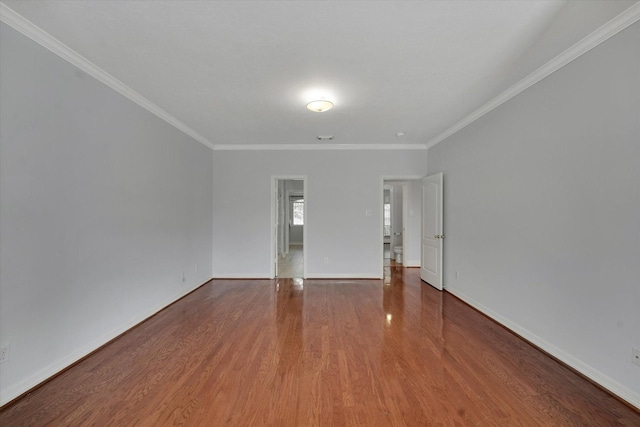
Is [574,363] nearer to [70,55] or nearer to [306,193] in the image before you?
[306,193]

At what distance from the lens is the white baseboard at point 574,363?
5.93 ft

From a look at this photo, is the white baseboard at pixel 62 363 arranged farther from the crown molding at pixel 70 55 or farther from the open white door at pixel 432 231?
the open white door at pixel 432 231

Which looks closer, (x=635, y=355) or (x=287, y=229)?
(x=635, y=355)

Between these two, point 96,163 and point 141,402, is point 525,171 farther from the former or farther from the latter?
point 96,163

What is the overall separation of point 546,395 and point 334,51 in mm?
3028

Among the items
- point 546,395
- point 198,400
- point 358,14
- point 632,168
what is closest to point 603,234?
point 632,168

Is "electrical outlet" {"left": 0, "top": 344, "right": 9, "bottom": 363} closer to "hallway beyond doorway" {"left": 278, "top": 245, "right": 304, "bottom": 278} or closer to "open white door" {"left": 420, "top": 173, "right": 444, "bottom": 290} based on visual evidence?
"hallway beyond doorway" {"left": 278, "top": 245, "right": 304, "bottom": 278}

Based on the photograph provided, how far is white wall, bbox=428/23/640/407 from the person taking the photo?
1.83m

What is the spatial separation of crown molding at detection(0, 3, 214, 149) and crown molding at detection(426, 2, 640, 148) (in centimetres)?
406

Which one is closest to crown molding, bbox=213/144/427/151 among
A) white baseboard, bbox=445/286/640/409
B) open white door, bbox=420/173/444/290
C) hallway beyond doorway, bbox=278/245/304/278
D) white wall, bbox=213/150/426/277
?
white wall, bbox=213/150/426/277

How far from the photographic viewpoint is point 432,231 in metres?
4.64

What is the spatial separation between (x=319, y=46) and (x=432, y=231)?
142 inches

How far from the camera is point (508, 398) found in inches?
73.2

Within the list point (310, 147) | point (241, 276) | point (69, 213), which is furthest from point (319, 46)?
point (241, 276)
